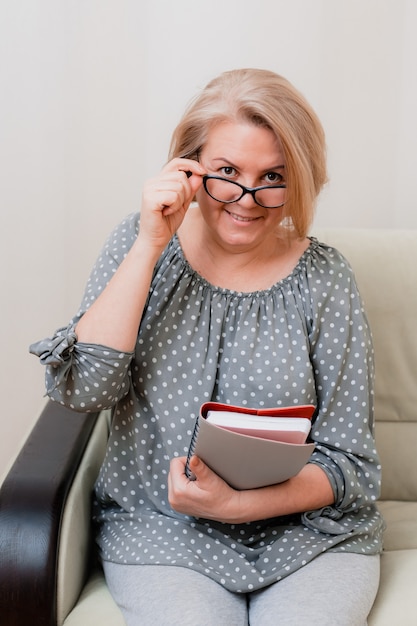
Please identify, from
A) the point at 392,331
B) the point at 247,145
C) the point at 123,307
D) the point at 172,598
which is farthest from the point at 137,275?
the point at 392,331

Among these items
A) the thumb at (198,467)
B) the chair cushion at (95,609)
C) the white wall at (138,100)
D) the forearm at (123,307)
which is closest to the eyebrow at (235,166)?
the forearm at (123,307)

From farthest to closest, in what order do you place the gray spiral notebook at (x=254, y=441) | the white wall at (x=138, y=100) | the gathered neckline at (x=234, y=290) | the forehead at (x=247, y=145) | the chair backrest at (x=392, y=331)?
1. the white wall at (x=138, y=100)
2. the chair backrest at (x=392, y=331)
3. the gathered neckline at (x=234, y=290)
4. the forehead at (x=247, y=145)
5. the gray spiral notebook at (x=254, y=441)

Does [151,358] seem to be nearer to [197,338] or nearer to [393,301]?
[197,338]

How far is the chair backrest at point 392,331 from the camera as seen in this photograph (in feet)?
6.16

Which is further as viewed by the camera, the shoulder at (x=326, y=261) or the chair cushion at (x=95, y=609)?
the shoulder at (x=326, y=261)

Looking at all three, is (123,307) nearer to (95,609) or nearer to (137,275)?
(137,275)

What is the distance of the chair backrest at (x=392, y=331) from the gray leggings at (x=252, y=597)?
472 millimetres

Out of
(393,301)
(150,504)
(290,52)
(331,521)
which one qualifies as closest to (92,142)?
(290,52)

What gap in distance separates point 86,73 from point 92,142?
16cm

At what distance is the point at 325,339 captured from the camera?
157 centimetres

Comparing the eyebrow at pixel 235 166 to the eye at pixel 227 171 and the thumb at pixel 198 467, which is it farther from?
the thumb at pixel 198 467

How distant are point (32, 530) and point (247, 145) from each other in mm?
731

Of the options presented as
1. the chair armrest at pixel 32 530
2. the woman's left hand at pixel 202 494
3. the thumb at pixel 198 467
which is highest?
the thumb at pixel 198 467

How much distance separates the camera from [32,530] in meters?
1.39
